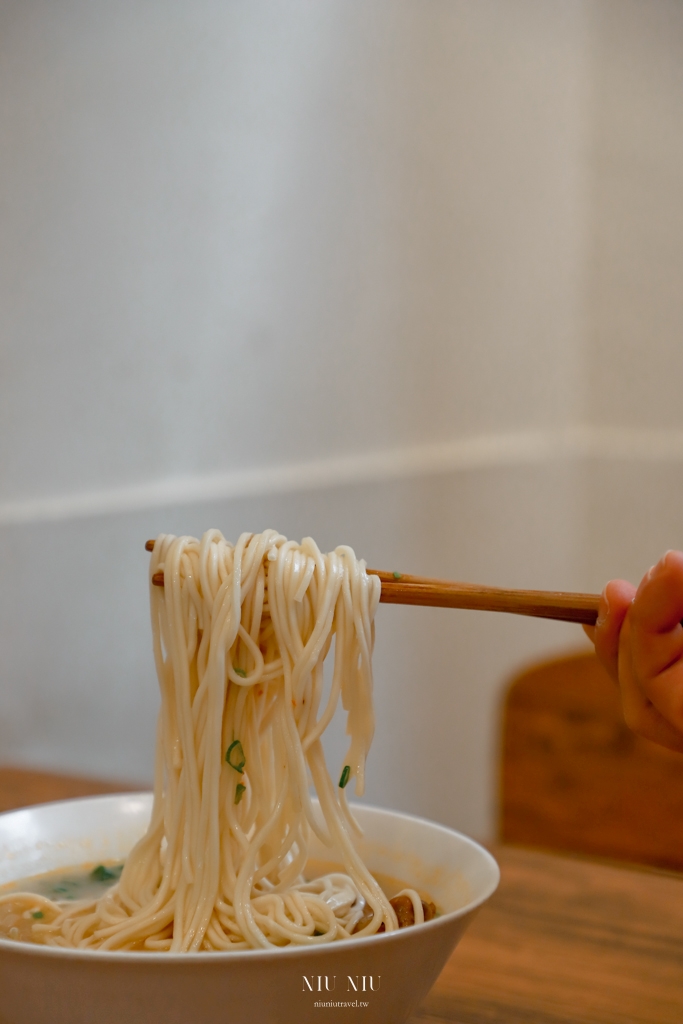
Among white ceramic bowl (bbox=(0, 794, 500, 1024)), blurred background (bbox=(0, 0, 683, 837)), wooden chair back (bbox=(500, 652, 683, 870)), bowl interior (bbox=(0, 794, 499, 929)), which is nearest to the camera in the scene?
white ceramic bowl (bbox=(0, 794, 500, 1024))

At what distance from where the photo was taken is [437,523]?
8.19ft

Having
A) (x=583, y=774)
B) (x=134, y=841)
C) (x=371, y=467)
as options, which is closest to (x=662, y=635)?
(x=134, y=841)

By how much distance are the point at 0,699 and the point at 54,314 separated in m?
0.61

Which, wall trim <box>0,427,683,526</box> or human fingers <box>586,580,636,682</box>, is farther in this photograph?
wall trim <box>0,427,683,526</box>

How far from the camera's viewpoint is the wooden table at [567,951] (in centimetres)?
88

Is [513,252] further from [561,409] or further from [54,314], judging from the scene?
[54,314]

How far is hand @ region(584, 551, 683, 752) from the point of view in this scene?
0.77m

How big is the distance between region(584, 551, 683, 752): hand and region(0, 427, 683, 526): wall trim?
3.20 ft

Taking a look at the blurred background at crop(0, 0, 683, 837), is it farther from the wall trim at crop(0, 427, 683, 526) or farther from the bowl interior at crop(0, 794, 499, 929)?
the bowl interior at crop(0, 794, 499, 929)

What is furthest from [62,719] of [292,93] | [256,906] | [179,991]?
[292,93]

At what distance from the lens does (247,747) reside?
3.01 ft

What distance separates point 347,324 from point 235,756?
4.62 ft

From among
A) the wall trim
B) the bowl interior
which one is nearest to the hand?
the bowl interior

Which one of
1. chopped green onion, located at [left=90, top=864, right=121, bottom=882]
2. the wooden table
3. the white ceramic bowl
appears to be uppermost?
the white ceramic bowl
